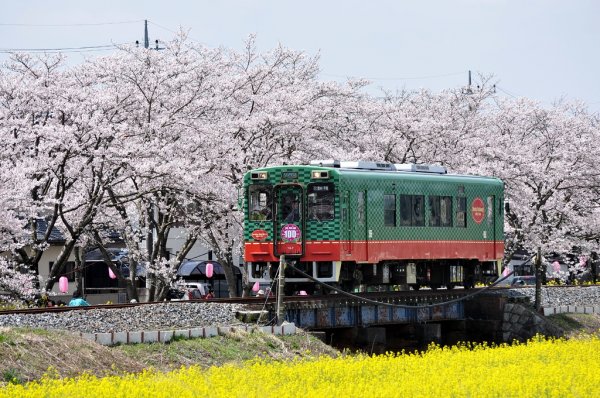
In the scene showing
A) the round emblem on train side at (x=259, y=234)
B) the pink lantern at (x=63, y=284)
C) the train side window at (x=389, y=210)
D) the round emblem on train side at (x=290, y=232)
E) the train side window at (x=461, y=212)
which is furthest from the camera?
the pink lantern at (x=63, y=284)

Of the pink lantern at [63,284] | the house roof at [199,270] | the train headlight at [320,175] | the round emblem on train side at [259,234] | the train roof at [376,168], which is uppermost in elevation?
the train roof at [376,168]

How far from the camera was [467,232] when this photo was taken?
86.8 ft

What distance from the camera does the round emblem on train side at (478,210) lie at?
2664cm

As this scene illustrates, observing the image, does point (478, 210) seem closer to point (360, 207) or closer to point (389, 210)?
point (389, 210)

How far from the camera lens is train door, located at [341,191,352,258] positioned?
2250 centimetres

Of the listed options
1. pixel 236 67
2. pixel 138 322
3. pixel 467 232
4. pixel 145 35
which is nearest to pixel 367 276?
pixel 467 232

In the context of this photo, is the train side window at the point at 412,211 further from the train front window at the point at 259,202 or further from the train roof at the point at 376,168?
the train front window at the point at 259,202

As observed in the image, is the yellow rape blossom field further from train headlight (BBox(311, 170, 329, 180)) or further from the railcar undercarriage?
train headlight (BBox(311, 170, 329, 180))

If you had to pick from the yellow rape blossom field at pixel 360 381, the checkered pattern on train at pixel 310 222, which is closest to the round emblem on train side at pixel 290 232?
the checkered pattern on train at pixel 310 222

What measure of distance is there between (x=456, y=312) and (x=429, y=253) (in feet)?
9.48

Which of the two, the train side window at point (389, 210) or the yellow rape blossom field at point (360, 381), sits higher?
the train side window at point (389, 210)

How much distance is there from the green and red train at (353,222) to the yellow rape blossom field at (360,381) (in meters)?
4.98

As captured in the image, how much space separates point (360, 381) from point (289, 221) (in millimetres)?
8635

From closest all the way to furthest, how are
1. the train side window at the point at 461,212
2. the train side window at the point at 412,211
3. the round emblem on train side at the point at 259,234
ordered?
the round emblem on train side at the point at 259,234, the train side window at the point at 412,211, the train side window at the point at 461,212
